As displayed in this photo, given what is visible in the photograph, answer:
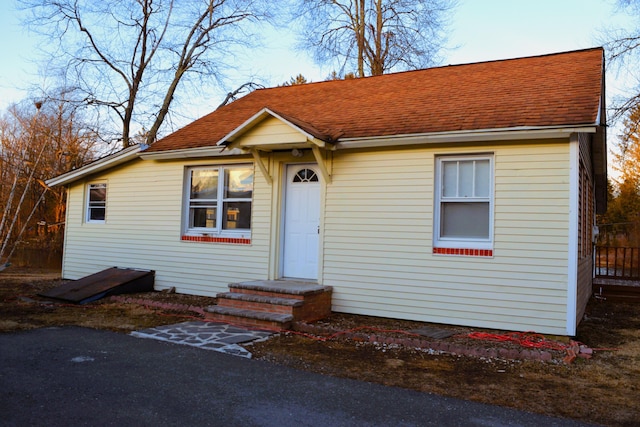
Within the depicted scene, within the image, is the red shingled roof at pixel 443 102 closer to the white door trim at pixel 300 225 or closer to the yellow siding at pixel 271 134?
the yellow siding at pixel 271 134

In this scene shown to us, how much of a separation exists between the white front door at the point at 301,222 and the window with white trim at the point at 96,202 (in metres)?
5.12

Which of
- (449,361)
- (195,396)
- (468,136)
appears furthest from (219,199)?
(195,396)

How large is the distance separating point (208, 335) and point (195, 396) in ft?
8.24

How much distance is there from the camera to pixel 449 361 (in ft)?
19.1

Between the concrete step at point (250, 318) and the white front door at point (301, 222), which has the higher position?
the white front door at point (301, 222)

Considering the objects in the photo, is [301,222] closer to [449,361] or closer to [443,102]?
[443,102]

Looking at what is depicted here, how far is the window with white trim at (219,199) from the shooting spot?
985 cm

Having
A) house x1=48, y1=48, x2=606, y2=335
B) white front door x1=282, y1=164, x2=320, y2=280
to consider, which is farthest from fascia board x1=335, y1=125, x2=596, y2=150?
white front door x1=282, y1=164, x2=320, y2=280

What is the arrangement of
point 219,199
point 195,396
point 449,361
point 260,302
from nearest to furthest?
point 195,396 → point 449,361 → point 260,302 → point 219,199

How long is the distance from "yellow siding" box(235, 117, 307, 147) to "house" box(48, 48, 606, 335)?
24 mm

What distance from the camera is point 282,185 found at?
30.7 feet

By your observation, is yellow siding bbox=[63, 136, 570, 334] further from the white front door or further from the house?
the white front door

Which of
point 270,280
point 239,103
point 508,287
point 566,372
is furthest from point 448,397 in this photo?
point 239,103

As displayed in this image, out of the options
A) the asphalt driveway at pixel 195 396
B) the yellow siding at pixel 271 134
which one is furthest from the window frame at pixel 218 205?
the asphalt driveway at pixel 195 396
